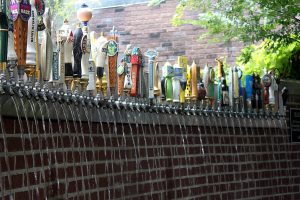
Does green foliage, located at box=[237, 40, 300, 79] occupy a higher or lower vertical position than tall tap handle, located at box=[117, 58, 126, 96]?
higher

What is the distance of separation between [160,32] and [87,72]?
6358mm

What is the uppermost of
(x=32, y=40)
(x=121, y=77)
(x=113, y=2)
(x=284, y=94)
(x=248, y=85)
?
(x=113, y=2)

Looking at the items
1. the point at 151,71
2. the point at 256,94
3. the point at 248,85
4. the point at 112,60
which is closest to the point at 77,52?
the point at 112,60

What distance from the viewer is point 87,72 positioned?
4.04m

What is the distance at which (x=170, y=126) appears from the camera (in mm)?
5262

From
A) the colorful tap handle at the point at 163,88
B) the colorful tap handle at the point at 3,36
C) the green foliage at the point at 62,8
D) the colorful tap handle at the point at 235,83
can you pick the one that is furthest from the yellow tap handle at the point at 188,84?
the green foliage at the point at 62,8

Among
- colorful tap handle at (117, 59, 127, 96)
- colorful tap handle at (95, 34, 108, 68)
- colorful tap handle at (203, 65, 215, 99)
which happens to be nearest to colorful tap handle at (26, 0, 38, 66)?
colorful tap handle at (95, 34, 108, 68)

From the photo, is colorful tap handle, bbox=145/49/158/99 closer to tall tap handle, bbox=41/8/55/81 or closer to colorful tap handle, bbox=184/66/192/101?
colorful tap handle, bbox=184/66/192/101

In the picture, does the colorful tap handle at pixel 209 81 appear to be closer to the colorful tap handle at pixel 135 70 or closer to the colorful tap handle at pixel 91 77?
the colorful tap handle at pixel 135 70

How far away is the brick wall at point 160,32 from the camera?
10117 millimetres

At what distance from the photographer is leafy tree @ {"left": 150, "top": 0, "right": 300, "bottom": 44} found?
23.7ft

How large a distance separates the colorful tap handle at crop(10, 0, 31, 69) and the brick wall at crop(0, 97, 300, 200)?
249 mm

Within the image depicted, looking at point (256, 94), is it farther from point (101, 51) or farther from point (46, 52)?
point (46, 52)

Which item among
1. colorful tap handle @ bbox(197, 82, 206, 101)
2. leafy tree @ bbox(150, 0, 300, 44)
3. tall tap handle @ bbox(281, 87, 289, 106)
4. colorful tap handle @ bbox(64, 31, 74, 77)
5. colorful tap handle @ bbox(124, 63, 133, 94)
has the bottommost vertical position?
tall tap handle @ bbox(281, 87, 289, 106)
